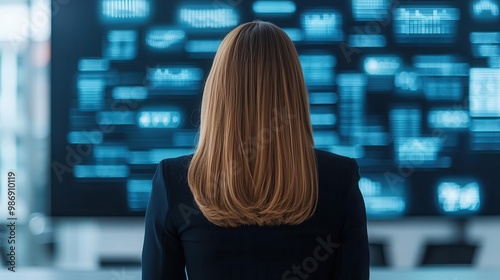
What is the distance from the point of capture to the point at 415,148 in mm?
2553

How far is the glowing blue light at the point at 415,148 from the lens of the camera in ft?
8.36

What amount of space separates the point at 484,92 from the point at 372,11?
56 cm

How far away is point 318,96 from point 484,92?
2.20 ft

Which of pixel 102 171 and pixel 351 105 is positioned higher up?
pixel 351 105

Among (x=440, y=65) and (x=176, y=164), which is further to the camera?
(x=440, y=65)

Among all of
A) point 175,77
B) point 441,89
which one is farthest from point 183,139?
point 441,89

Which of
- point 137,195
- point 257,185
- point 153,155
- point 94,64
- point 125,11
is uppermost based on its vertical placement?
point 125,11

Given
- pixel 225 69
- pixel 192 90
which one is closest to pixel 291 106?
pixel 225 69

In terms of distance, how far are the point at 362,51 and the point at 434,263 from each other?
93cm

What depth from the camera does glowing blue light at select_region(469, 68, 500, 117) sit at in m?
2.57

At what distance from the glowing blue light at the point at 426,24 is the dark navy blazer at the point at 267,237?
157cm

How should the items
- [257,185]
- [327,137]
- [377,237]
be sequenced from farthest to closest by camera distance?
[377,237]
[327,137]
[257,185]

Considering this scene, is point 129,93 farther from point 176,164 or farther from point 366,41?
point 176,164

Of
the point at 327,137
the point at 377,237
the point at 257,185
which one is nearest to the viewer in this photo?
the point at 257,185
